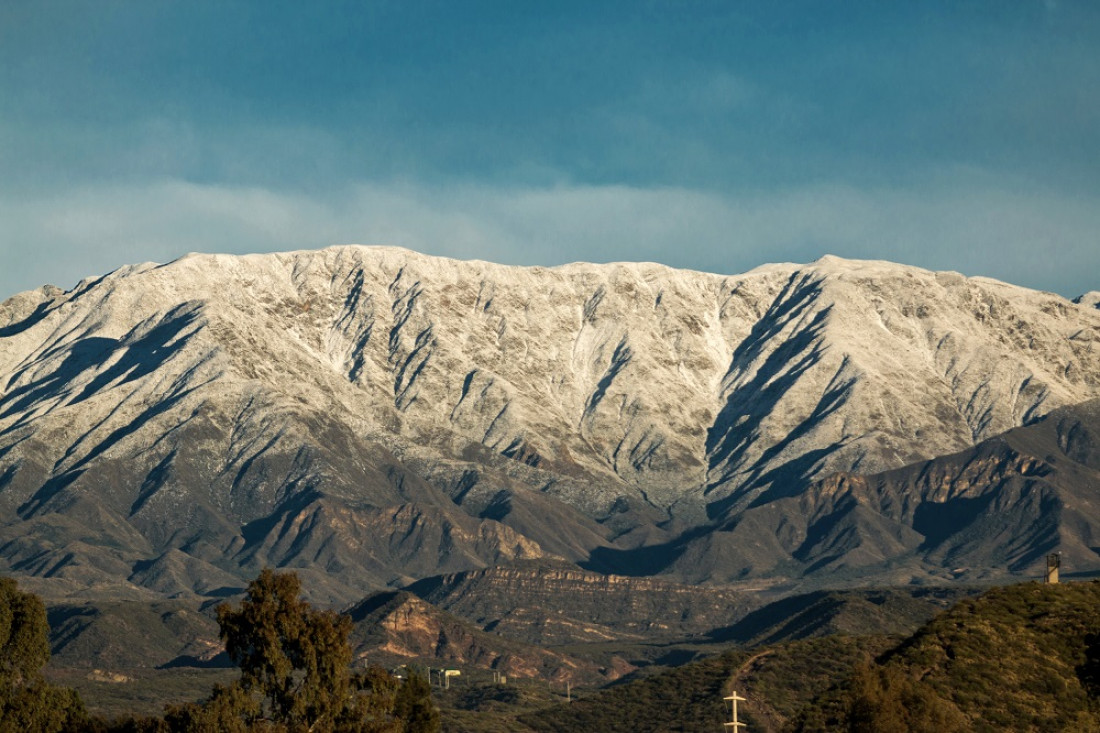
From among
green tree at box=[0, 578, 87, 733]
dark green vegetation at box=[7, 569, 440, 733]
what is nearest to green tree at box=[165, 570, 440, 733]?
dark green vegetation at box=[7, 569, 440, 733]

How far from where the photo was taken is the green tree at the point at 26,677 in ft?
388

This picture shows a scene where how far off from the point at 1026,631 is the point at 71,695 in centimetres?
6734

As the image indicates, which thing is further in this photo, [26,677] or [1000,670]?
[1000,670]

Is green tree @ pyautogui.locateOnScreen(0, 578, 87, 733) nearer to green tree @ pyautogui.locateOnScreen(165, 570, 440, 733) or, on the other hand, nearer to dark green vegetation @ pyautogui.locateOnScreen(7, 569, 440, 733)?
dark green vegetation @ pyautogui.locateOnScreen(7, 569, 440, 733)

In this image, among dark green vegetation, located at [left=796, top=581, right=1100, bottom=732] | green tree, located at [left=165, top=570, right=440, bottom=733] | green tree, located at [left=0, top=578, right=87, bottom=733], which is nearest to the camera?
green tree, located at [left=165, top=570, right=440, bottom=733]

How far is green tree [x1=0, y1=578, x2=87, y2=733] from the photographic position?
118375 millimetres

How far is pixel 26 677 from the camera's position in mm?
121875

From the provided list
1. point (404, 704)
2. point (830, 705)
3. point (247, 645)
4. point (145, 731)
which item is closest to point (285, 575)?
point (247, 645)

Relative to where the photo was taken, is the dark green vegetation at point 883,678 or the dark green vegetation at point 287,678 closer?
the dark green vegetation at point 287,678

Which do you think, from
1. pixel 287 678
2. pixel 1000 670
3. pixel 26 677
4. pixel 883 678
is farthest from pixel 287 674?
pixel 1000 670

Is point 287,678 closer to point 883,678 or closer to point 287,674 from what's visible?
point 287,674

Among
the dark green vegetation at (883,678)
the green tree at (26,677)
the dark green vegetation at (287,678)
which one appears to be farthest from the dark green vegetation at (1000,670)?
the green tree at (26,677)

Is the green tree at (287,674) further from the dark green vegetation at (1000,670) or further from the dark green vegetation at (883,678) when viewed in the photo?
the dark green vegetation at (1000,670)

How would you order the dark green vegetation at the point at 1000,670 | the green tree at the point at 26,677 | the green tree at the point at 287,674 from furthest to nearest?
the dark green vegetation at the point at 1000,670, the green tree at the point at 26,677, the green tree at the point at 287,674
